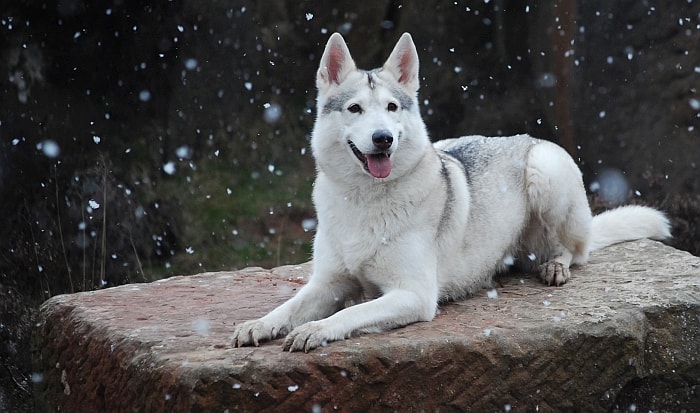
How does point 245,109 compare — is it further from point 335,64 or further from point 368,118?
point 368,118

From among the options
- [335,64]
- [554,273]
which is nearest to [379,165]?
[335,64]

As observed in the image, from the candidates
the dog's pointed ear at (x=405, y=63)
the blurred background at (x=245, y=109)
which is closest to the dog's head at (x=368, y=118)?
→ the dog's pointed ear at (x=405, y=63)

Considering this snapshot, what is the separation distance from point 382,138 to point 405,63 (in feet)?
2.38

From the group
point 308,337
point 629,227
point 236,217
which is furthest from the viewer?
point 236,217

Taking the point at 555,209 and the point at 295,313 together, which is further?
the point at 555,209

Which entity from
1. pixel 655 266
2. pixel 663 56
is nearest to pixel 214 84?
pixel 663 56

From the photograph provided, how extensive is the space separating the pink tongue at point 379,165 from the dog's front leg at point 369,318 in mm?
579

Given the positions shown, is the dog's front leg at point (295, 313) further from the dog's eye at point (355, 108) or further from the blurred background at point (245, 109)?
the blurred background at point (245, 109)

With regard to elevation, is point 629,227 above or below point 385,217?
below

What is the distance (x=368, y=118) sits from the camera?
429 cm

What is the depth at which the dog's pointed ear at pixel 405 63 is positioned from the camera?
466 cm

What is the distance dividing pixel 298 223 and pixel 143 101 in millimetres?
2040

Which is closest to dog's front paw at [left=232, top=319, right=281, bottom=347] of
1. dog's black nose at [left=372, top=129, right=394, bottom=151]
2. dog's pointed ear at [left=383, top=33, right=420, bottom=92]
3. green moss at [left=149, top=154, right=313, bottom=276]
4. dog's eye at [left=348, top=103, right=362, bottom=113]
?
dog's black nose at [left=372, top=129, right=394, bottom=151]

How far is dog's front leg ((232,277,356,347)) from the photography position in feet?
13.0
